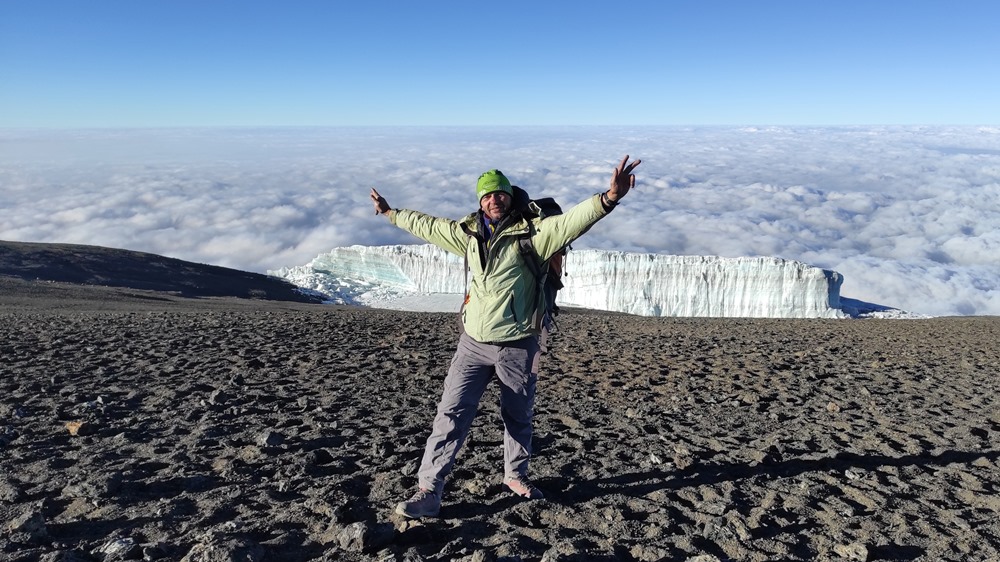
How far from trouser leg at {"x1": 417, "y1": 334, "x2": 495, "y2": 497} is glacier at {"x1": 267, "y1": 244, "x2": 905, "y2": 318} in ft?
117

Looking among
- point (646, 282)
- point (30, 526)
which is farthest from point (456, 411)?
point (646, 282)

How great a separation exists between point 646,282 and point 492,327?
44.0 metres

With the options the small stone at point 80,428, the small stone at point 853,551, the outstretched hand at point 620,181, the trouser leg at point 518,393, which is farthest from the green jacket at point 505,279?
the small stone at point 80,428

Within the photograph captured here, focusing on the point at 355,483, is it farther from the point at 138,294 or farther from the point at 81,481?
the point at 138,294

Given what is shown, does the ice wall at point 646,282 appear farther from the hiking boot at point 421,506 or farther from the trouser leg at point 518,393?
the hiking boot at point 421,506

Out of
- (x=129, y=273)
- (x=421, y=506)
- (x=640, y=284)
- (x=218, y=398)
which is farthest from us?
(x=640, y=284)

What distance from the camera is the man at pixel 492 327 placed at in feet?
12.9

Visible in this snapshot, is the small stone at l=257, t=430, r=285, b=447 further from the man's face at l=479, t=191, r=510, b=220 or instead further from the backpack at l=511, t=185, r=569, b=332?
the man's face at l=479, t=191, r=510, b=220

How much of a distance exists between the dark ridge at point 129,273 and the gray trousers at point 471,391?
25.1m

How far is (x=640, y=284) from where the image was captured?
46875mm

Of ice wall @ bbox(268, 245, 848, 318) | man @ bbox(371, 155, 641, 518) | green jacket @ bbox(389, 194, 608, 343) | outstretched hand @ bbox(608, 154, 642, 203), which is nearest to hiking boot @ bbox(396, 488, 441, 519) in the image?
man @ bbox(371, 155, 641, 518)

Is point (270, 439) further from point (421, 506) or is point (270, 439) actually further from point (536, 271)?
point (536, 271)

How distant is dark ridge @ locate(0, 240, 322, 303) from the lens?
93.1 feet

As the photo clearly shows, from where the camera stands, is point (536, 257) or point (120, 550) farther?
point (536, 257)
